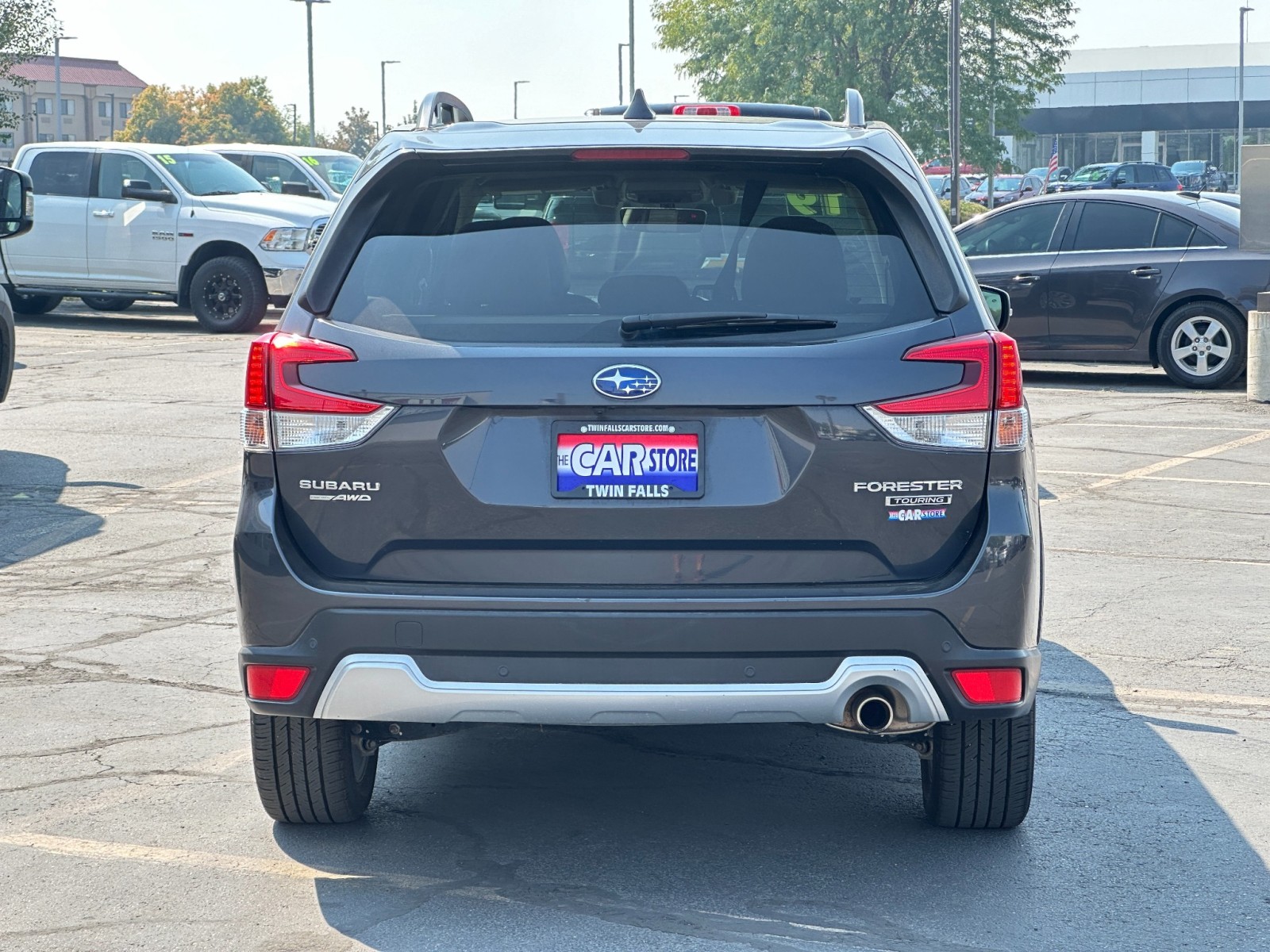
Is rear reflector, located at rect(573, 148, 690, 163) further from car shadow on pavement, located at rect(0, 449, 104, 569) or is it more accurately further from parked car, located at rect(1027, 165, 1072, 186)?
parked car, located at rect(1027, 165, 1072, 186)

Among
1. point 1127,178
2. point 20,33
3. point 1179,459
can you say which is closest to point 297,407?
point 1179,459

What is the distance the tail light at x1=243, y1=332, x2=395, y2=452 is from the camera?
3.79m

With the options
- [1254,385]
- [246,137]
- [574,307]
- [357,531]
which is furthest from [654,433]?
[246,137]

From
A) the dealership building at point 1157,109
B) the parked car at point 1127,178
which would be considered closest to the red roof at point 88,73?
the dealership building at point 1157,109

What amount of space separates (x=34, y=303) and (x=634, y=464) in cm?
1920

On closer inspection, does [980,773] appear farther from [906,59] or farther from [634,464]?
[906,59]

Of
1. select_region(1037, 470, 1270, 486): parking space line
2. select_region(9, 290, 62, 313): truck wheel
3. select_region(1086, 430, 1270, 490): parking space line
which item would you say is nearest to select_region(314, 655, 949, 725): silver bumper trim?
select_region(1086, 430, 1270, 490): parking space line

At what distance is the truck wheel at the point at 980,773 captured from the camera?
4.18m

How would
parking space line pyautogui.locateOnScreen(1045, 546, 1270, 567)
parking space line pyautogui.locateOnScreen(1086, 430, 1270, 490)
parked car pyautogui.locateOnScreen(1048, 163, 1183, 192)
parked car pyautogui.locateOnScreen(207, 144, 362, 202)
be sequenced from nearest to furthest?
parking space line pyautogui.locateOnScreen(1045, 546, 1270, 567)
parking space line pyautogui.locateOnScreen(1086, 430, 1270, 490)
parked car pyautogui.locateOnScreen(207, 144, 362, 202)
parked car pyautogui.locateOnScreen(1048, 163, 1183, 192)

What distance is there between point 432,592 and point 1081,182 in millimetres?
50304

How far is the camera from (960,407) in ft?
12.4

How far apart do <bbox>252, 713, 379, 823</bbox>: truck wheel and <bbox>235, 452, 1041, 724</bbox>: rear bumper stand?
1.36 ft

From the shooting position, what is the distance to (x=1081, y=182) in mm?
51312

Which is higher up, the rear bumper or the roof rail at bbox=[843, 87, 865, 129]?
the roof rail at bbox=[843, 87, 865, 129]
